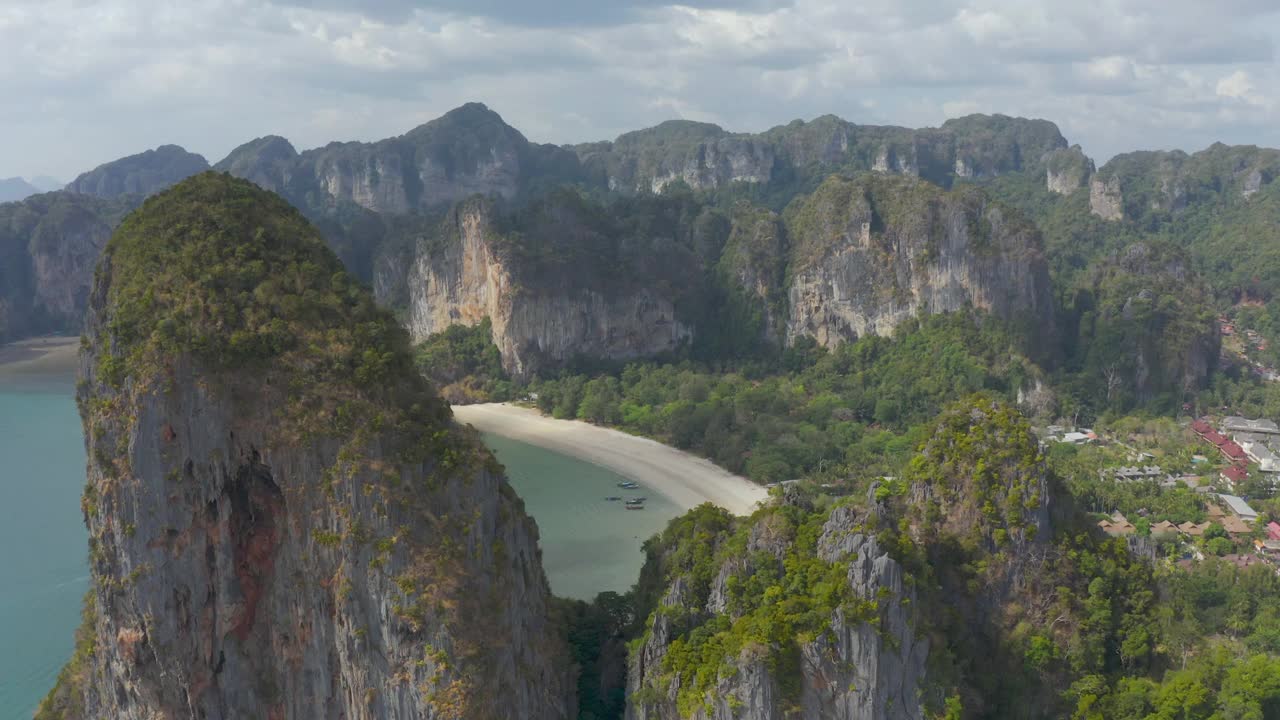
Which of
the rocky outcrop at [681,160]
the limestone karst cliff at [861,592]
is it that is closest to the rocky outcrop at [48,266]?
the rocky outcrop at [681,160]

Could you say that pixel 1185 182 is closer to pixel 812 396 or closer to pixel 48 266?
pixel 812 396

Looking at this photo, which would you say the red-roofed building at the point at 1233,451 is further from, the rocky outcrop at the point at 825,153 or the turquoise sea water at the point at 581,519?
the rocky outcrop at the point at 825,153

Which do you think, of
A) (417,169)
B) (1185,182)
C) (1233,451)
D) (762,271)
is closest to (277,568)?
(1233,451)

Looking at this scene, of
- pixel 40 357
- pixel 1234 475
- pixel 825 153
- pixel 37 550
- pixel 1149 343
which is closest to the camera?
pixel 37 550

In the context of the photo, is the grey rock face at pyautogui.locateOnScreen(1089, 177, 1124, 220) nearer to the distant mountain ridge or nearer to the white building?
the distant mountain ridge

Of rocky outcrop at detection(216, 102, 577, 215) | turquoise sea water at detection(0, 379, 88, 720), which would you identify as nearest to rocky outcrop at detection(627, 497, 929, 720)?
turquoise sea water at detection(0, 379, 88, 720)
